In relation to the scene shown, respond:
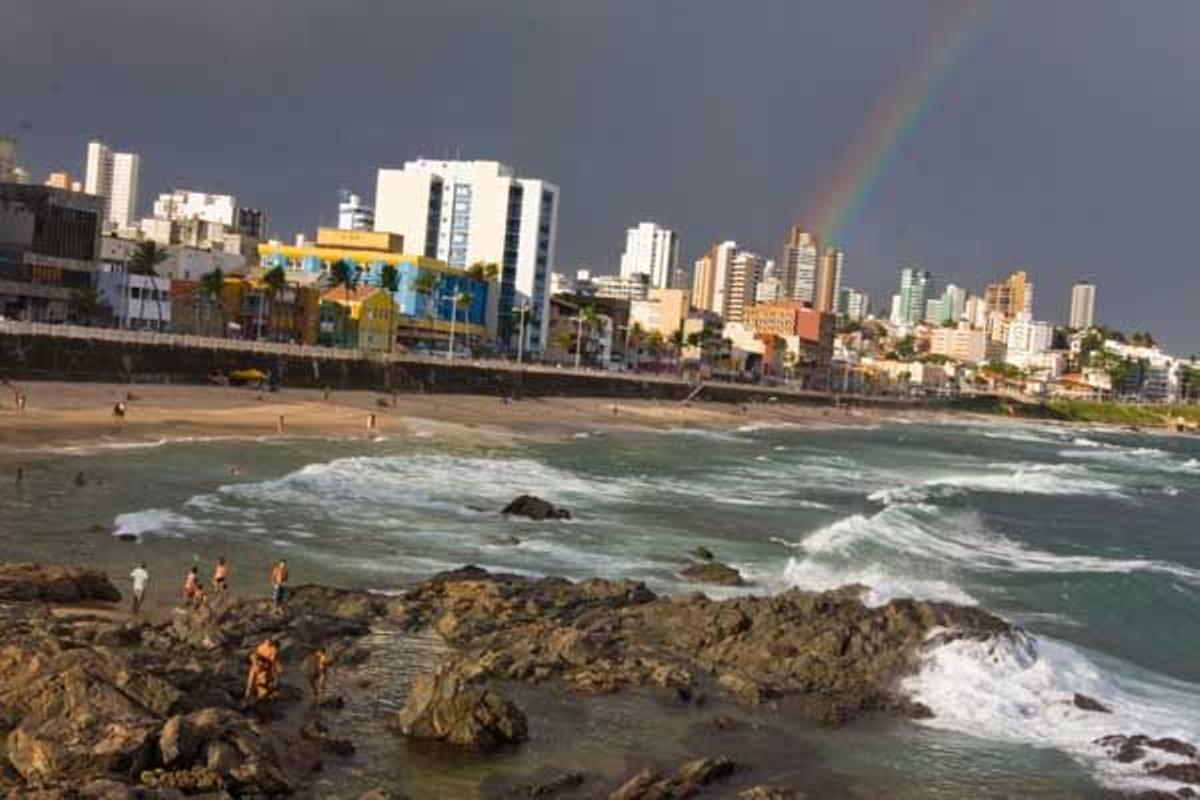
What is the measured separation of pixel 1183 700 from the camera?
22.9 meters

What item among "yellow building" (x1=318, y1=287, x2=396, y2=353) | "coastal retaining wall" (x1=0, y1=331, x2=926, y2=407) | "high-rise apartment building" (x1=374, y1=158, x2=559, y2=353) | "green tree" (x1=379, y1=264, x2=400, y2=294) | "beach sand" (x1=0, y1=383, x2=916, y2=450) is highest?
"high-rise apartment building" (x1=374, y1=158, x2=559, y2=353)

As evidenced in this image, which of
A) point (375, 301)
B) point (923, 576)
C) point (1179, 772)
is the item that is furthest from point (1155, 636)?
point (375, 301)

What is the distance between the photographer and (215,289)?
99.6 metres

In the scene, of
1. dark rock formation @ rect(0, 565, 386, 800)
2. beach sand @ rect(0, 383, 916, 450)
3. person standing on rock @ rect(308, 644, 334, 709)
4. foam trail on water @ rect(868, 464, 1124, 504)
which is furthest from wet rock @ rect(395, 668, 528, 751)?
foam trail on water @ rect(868, 464, 1124, 504)

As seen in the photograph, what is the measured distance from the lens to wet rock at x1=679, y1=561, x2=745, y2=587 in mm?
29625

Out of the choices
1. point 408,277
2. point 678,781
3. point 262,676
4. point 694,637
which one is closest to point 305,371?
point 408,277

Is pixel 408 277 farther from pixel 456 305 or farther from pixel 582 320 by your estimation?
pixel 582 320

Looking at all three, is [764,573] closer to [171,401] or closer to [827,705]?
[827,705]

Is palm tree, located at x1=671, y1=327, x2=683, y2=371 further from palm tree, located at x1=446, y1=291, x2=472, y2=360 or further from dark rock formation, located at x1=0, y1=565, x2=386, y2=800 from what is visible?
dark rock formation, located at x1=0, y1=565, x2=386, y2=800

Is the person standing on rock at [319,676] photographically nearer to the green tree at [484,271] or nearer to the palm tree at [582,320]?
the green tree at [484,271]

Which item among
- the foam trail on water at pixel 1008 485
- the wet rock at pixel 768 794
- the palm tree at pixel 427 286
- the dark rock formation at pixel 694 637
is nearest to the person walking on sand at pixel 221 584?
the dark rock formation at pixel 694 637

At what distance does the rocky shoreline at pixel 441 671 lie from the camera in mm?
13773

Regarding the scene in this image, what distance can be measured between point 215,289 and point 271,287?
6.54m

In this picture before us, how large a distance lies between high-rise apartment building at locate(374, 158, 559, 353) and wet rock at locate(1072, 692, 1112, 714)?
12478 cm
